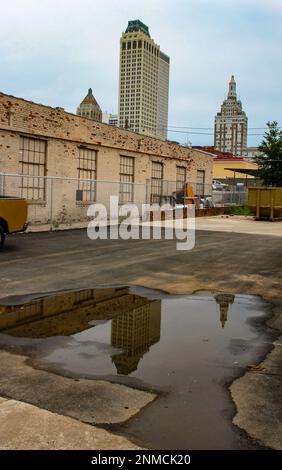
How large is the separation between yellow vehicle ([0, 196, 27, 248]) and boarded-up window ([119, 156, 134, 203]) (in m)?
12.8

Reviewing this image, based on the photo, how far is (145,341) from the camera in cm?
549

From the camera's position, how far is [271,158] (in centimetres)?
3675

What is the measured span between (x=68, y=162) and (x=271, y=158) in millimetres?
20489

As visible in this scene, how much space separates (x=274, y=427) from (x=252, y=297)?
449cm

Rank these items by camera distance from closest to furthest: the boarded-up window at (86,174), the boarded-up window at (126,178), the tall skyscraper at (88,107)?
the boarded-up window at (86,174), the boarded-up window at (126,178), the tall skyscraper at (88,107)

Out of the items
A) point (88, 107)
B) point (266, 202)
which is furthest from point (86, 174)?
point (88, 107)

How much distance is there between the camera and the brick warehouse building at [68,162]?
60.9 ft

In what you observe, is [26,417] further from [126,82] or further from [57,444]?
[126,82]

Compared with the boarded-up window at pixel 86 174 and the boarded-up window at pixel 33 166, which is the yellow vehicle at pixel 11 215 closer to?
the boarded-up window at pixel 33 166

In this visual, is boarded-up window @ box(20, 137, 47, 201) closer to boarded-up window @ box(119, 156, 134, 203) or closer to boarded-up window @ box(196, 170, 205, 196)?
boarded-up window @ box(119, 156, 134, 203)

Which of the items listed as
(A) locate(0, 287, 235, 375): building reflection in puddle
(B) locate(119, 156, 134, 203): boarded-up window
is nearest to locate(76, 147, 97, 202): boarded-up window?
(B) locate(119, 156, 134, 203): boarded-up window

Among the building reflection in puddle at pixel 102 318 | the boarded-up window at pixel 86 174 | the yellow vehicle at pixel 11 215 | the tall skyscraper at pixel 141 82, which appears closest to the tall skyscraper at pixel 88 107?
the tall skyscraper at pixel 141 82

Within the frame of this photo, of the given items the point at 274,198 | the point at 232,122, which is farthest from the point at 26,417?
the point at 232,122

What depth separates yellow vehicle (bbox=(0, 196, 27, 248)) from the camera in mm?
12352
